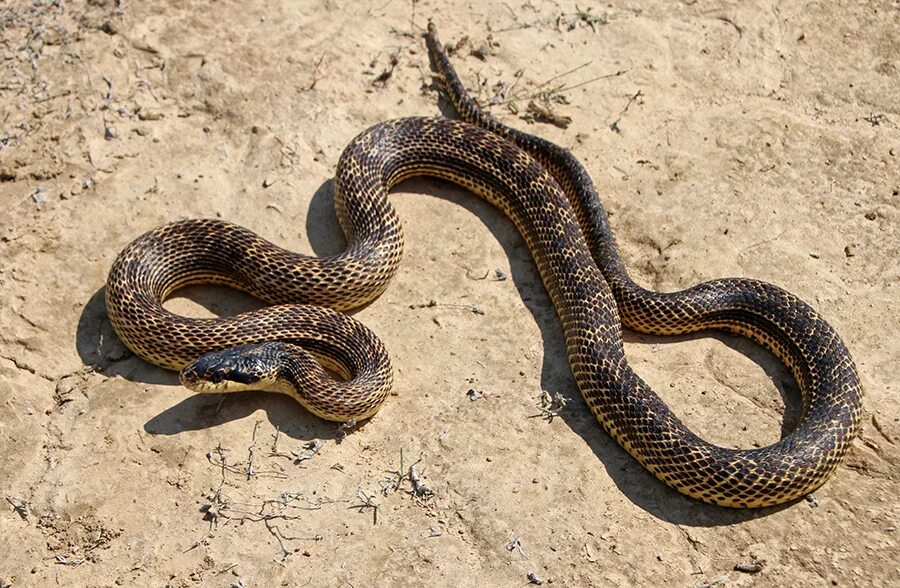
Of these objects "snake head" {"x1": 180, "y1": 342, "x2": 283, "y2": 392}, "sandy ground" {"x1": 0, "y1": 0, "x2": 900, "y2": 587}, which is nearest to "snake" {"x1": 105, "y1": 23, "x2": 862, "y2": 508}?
"snake head" {"x1": 180, "y1": 342, "x2": 283, "y2": 392}

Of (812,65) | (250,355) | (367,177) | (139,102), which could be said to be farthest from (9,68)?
(812,65)

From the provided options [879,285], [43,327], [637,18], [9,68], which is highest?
[637,18]

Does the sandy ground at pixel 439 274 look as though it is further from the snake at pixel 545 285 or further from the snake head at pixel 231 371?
the snake head at pixel 231 371

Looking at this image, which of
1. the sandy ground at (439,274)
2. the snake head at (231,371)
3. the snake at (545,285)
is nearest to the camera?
the sandy ground at (439,274)

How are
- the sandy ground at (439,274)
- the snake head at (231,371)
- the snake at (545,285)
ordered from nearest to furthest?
the sandy ground at (439,274) → the snake at (545,285) → the snake head at (231,371)

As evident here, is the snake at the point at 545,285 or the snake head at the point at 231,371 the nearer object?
the snake at the point at 545,285

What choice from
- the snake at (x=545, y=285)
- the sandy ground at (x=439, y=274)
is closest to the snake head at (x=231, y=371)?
the snake at (x=545, y=285)

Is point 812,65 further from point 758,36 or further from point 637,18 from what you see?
point 637,18

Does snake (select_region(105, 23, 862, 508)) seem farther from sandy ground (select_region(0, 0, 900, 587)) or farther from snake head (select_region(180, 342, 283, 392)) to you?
sandy ground (select_region(0, 0, 900, 587))
